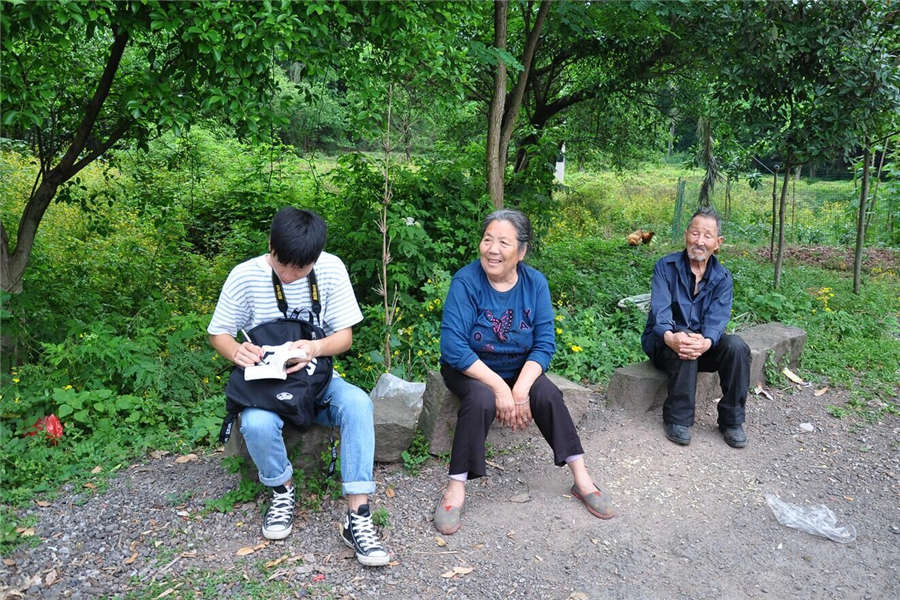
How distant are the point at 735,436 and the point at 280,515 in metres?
2.57

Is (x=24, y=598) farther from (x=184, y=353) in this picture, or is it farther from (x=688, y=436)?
(x=688, y=436)

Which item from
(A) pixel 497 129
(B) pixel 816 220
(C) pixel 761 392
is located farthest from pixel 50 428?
(B) pixel 816 220

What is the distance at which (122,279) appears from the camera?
7.55 metres

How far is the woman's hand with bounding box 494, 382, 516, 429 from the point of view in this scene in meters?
3.11

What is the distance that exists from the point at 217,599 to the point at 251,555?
0.29m

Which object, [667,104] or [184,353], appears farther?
[667,104]

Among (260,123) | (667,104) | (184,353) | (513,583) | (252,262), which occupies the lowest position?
(513,583)

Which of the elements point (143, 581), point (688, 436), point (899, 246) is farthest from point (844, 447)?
point (899, 246)

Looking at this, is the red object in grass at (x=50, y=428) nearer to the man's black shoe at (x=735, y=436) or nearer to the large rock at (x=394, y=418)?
the large rock at (x=394, y=418)

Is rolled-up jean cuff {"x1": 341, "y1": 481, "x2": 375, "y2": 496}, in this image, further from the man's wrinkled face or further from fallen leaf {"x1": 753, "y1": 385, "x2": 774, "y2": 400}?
fallen leaf {"x1": 753, "y1": 385, "x2": 774, "y2": 400}

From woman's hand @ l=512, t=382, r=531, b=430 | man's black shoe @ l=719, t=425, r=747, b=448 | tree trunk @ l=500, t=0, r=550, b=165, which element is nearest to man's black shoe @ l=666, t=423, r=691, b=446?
man's black shoe @ l=719, t=425, r=747, b=448

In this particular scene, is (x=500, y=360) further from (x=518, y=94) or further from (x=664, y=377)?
(x=518, y=94)

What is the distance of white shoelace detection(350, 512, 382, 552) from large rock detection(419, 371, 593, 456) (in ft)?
2.71

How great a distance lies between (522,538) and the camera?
9.80 feet
